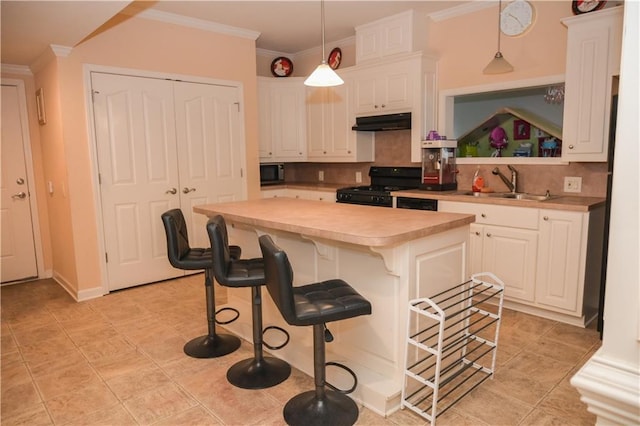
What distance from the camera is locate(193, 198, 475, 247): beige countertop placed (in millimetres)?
1999

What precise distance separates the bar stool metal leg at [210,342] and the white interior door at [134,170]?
1.66 m

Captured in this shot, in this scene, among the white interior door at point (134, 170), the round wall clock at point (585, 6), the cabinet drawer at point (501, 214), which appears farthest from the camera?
the white interior door at point (134, 170)

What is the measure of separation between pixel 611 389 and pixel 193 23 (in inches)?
184

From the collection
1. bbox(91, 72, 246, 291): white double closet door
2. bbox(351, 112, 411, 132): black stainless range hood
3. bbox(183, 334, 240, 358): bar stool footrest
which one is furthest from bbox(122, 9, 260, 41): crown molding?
bbox(183, 334, 240, 358): bar stool footrest

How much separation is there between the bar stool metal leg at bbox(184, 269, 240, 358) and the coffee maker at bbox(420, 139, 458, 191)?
7.94 feet

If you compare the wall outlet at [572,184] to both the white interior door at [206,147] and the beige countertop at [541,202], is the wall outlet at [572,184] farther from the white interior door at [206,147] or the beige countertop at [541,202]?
the white interior door at [206,147]

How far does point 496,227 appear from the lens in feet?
11.6

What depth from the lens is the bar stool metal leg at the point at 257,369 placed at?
2469mm

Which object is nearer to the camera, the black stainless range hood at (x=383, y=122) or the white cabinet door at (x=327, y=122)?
the black stainless range hood at (x=383, y=122)

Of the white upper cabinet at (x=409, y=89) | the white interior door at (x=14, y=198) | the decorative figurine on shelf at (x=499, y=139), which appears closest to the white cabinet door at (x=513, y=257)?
the white upper cabinet at (x=409, y=89)

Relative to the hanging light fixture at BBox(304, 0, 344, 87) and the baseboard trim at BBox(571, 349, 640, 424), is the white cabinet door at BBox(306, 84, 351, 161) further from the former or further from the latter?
the baseboard trim at BBox(571, 349, 640, 424)

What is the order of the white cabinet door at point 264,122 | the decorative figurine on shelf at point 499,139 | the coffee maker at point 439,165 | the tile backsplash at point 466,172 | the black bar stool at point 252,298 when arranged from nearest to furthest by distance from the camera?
the black bar stool at point 252,298 → the tile backsplash at point 466,172 → the coffee maker at point 439,165 → the decorative figurine on shelf at point 499,139 → the white cabinet door at point 264,122

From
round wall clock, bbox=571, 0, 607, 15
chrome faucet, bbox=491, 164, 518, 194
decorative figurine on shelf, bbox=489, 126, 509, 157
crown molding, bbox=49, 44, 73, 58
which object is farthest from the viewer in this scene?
decorative figurine on shelf, bbox=489, 126, 509, 157

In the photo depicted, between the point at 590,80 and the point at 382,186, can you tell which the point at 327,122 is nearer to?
the point at 382,186
